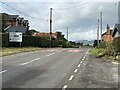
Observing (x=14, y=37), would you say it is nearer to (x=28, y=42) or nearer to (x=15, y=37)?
(x=15, y=37)

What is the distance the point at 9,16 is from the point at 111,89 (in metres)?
98.0

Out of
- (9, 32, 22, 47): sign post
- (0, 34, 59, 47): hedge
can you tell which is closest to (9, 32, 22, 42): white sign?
(9, 32, 22, 47): sign post

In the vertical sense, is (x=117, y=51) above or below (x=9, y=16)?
below

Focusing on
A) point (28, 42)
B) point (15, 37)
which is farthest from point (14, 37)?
point (28, 42)

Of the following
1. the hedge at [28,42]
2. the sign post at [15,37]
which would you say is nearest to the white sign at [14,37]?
the sign post at [15,37]

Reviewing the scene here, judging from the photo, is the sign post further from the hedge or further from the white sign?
the hedge

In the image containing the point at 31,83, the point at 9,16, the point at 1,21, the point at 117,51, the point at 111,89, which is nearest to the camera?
the point at 111,89

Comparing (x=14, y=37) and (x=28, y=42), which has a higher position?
(x=14, y=37)

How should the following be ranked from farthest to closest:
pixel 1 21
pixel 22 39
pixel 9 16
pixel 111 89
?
1. pixel 9 16
2. pixel 1 21
3. pixel 22 39
4. pixel 111 89

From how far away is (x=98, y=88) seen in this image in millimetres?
12586

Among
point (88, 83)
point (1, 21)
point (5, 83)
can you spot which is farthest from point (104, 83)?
point (1, 21)

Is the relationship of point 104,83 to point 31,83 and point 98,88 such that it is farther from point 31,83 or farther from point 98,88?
point 31,83

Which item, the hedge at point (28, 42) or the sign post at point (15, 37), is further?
the sign post at point (15, 37)

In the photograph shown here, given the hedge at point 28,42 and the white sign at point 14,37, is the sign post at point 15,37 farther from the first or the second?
the hedge at point 28,42
